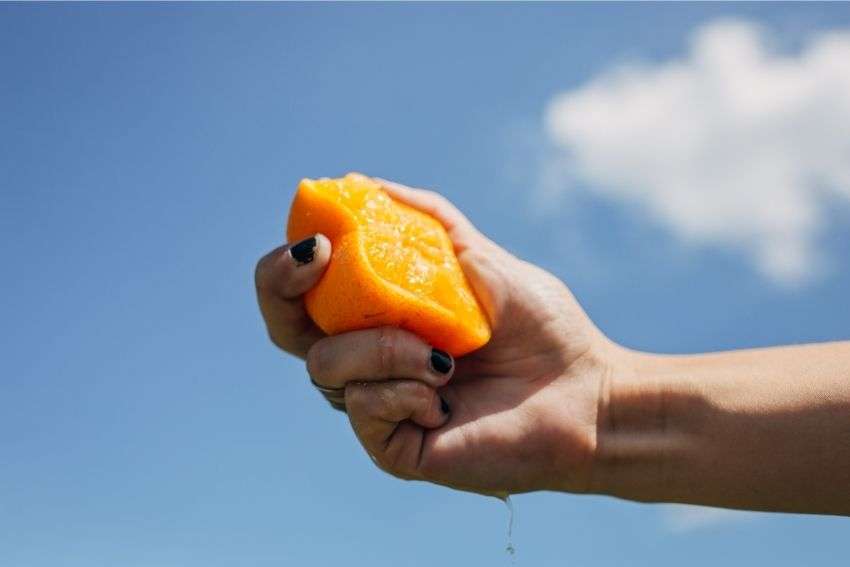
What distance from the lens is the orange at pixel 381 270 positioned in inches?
197

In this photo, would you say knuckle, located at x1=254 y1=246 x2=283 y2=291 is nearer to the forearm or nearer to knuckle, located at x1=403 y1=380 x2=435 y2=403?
knuckle, located at x1=403 y1=380 x2=435 y2=403

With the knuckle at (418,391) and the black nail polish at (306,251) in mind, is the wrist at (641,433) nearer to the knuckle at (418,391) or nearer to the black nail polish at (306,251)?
the knuckle at (418,391)

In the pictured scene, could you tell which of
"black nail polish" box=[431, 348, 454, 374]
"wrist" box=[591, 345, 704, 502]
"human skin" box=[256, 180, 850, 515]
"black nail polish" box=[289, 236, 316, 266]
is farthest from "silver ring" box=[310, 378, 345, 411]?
"wrist" box=[591, 345, 704, 502]

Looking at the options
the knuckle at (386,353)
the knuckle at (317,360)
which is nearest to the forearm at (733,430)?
the knuckle at (386,353)

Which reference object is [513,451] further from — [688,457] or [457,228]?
[457,228]

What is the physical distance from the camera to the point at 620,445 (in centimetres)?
546

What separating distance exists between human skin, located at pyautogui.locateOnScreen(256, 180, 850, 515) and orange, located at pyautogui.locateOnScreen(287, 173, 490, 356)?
0.10m

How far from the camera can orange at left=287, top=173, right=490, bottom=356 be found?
500cm

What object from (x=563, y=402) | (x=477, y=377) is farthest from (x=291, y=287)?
(x=563, y=402)

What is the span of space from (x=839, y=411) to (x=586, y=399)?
137 cm

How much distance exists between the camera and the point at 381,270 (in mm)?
5031

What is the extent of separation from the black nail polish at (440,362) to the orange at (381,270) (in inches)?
3.9

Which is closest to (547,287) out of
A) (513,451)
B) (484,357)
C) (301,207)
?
(484,357)

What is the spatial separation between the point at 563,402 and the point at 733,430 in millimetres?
960
